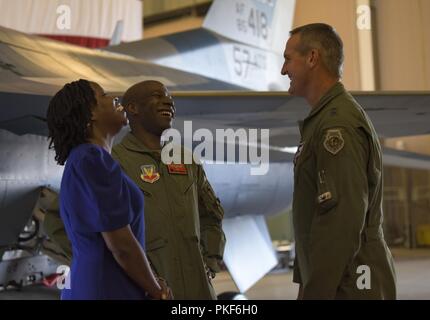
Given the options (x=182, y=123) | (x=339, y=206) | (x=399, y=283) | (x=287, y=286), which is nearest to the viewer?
(x=339, y=206)

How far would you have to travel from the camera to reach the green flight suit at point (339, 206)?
1.26m

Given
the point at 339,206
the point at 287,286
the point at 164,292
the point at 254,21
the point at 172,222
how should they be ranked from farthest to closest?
the point at 287,286 < the point at 254,21 < the point at 172,222 < the point at 164,292 < the point at 339,206

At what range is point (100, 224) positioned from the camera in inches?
→ 53.2

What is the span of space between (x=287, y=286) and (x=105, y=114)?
6.74 metres

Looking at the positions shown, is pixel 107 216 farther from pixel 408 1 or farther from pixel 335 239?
pixel 408 1

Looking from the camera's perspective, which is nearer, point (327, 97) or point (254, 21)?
point (327, 97)

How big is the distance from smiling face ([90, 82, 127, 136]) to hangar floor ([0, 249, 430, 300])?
15.0 ft

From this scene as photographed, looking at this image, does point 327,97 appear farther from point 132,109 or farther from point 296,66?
point 132,109

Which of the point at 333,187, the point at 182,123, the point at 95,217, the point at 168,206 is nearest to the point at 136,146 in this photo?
the point at 168,206

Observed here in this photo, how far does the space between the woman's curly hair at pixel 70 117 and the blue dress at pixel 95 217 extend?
73 mm

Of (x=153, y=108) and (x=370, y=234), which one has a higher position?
(x=153, y=108)

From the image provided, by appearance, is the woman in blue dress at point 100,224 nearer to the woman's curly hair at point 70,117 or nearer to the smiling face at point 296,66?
the woman's curly hair at point 70,117

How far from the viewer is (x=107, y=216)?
1.35 meters
